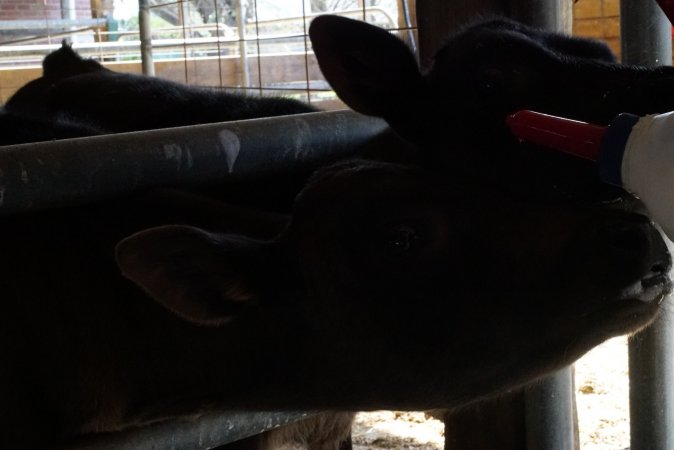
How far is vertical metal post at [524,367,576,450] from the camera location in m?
2.61

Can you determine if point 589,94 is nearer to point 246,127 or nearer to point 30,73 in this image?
point 246,127

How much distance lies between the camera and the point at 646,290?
1688 mm

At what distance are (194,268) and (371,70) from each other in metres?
0.83

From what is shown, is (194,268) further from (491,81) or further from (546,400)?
(546,400)

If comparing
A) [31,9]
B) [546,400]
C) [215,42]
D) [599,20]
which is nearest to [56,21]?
[215,42]

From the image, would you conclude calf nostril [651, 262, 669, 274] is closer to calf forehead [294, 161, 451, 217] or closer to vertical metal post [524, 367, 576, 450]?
calf forehead [294, 161, 451, 217]

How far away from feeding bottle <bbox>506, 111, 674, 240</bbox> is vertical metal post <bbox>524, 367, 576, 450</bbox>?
1.15 m

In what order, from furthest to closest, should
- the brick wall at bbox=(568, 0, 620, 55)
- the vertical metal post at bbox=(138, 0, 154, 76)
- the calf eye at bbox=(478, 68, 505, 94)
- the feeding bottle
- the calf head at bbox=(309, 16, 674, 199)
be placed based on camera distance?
the brick wall at bbox=(568, 0, 620, 55), the vertical metal post at bbox=(138, 0, 154, 76), the calf eye at bbox=(478, 68, 505, 94), the calf head at bbox=(309, 16, 674, 199), the feeding bottle

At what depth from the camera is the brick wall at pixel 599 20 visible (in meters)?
8.08

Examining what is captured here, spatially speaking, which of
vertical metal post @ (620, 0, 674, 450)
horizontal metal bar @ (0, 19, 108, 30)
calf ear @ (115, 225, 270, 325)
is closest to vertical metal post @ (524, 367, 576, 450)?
vertical metal post @ (620, 0, 674, 450)

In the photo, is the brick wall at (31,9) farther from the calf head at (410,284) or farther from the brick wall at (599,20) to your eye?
the calf head at (410,284)

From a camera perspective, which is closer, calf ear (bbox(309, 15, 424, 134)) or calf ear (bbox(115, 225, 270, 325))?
calf ear (bbox(115, 225, 270, 325))

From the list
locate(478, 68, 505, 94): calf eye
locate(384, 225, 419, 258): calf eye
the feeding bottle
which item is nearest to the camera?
the feeding bottle

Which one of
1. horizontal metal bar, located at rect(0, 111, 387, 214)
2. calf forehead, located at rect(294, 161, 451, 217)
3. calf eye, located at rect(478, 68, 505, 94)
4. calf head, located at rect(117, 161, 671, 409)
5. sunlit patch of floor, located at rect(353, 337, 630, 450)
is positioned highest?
calf eye, located at rect(478, 68, 505, 94)
